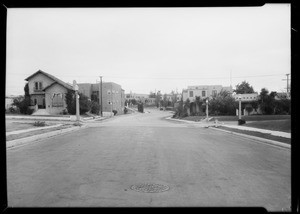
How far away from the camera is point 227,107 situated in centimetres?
4738

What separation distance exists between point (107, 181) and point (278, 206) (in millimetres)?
3707

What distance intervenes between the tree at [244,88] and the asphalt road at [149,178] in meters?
59.2

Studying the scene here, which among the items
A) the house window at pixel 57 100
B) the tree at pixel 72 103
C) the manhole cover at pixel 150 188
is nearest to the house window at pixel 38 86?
the house window at pixel 57 100

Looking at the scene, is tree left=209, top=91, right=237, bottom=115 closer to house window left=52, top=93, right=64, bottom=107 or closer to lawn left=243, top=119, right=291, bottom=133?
lawn left=243, top=119, right=291, bottom=133

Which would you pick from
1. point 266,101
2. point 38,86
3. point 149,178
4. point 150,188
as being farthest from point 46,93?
point 150,188

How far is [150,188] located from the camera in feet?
20.6

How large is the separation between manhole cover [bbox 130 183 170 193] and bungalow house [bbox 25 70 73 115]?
4593 cm

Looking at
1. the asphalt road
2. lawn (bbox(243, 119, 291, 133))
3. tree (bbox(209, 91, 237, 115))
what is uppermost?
tree (bbox(209, 91, 237, 115))

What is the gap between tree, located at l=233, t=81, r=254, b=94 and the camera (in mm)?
68150

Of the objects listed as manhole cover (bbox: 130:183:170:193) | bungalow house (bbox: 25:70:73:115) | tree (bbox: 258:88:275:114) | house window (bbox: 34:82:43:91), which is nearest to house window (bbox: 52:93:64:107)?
bungalow house (bbox: 25:70:73:115)

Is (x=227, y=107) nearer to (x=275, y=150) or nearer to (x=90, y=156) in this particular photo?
(x=275, y=150)

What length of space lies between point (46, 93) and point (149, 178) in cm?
4733

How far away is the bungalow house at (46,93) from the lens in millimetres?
50500
